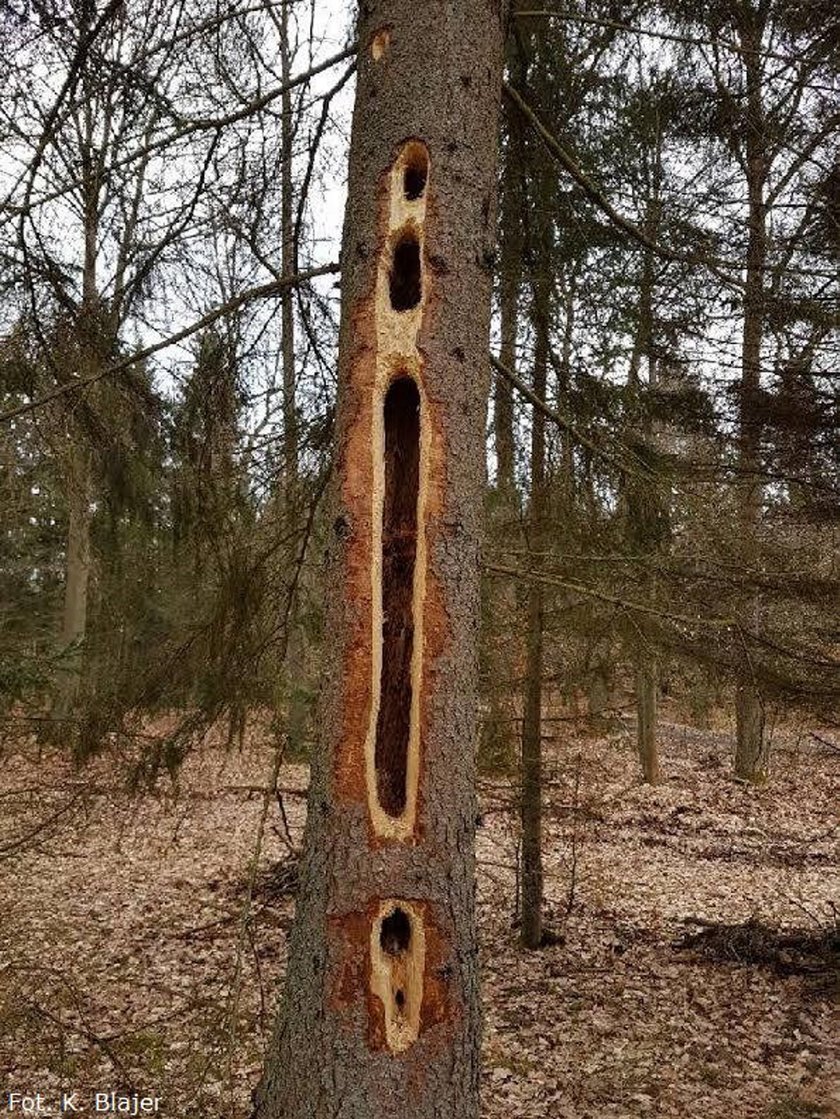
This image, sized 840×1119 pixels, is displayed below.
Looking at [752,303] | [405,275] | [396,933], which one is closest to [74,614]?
[752,303]

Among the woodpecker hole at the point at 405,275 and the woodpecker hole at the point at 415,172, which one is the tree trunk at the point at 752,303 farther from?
the woodpecker hole at the point at 405,275

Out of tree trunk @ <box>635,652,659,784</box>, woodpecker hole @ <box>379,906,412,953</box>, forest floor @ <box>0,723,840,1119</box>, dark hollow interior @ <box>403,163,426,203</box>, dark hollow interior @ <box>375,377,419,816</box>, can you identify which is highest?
dark hollow interior @ <box>403,163,426,203</box>

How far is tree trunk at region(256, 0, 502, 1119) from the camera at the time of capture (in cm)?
213

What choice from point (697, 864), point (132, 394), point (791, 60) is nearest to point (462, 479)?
point (791, 60)

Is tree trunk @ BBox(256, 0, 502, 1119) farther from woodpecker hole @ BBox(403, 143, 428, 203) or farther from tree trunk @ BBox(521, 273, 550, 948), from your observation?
tree trunk @ BBox(521, 273, 550, 948)

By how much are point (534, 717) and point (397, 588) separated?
411cm

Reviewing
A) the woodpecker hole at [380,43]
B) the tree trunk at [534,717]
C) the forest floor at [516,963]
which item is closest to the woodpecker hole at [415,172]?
the woodpecker hole at [380,43]

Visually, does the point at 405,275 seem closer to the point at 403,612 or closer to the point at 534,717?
the point at 403,612

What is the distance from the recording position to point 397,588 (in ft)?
7.81

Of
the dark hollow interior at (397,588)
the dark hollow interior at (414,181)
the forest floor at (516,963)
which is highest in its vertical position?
the dark hollow interior at (414,181)

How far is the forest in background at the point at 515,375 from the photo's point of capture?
11.4 feet

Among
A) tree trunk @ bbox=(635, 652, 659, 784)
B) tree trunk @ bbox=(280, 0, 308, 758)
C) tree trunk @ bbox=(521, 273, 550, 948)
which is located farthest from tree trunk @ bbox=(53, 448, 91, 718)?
tree trunk @ bbox=(635, 652, 659, 784)

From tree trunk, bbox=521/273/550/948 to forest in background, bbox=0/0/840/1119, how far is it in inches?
1.0

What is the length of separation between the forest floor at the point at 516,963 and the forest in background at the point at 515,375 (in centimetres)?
55
